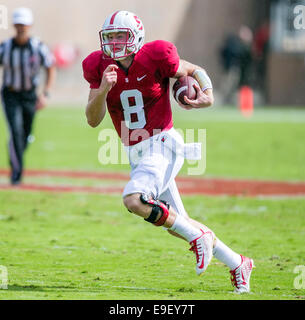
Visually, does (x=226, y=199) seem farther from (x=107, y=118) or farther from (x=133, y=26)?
(x=107, y=118)

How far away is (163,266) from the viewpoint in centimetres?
552

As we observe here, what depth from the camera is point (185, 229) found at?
4.71m

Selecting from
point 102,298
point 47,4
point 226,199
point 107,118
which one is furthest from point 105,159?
point 47,4

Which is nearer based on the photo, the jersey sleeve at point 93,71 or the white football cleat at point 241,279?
the white football cleat at point 241,279

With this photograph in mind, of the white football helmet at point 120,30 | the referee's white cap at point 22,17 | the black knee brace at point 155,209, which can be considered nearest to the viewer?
the black knee brace at point 155,209

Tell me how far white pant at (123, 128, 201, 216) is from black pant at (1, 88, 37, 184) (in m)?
4.56

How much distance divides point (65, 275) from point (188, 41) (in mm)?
19892

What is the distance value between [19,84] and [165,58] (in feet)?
15.5

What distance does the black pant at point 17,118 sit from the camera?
9.31 meters

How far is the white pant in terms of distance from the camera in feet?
15.7

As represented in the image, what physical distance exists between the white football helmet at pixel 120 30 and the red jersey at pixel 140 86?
0.12 m

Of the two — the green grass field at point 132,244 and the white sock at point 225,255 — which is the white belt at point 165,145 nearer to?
the white sock at point 225,255

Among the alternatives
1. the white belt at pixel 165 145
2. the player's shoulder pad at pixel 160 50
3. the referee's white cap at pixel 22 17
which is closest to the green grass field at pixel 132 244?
the white belt at pixel 165 145

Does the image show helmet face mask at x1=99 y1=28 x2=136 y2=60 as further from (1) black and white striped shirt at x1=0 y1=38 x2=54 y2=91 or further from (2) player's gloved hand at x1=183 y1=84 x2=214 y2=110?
(1) black and white striped shirt at x1=0 y1=38 x2=54 y2=91
